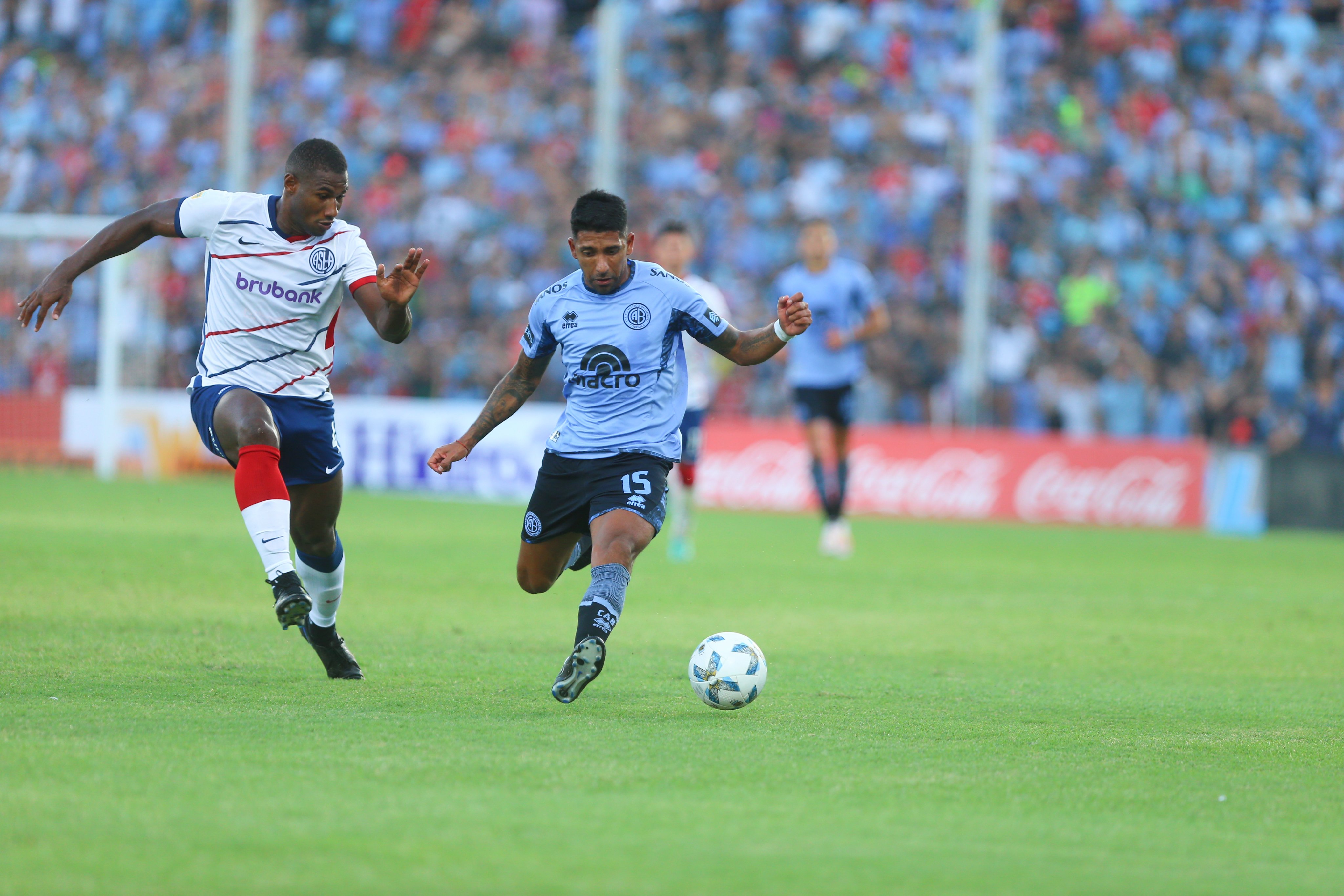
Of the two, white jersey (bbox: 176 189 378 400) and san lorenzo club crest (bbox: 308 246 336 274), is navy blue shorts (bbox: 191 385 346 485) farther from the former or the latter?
san lorenzo club crest (bbox: 308 246 336 274)

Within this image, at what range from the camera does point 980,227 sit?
65.8 feet

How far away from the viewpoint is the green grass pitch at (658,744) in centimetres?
395

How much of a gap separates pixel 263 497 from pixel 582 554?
4.76 feet

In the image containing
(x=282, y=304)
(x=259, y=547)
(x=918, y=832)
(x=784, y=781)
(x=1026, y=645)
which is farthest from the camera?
(x=1026, y=645)

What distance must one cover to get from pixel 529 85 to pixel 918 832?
23.9 metres

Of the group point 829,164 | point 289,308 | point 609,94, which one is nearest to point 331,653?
point 289,308

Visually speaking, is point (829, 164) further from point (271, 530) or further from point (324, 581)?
point (271, 530)

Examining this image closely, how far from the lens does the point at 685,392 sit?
283 inches

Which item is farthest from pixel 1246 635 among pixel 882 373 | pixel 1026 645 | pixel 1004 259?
pixel 1004 259

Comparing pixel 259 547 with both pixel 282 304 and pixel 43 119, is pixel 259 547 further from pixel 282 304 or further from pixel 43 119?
pixel 43 119

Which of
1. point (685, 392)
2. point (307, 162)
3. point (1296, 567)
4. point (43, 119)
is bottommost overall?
point (1296, 567)

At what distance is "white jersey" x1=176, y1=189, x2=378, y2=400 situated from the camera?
6.87 metres

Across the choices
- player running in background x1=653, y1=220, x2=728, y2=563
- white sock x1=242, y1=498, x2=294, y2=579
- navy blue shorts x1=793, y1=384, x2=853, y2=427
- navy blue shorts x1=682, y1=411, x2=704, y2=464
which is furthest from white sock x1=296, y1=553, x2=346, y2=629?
navy blue shorts x1=793, y1=384, x2=853, y2=427

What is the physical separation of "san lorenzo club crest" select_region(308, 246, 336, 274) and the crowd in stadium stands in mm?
14603
